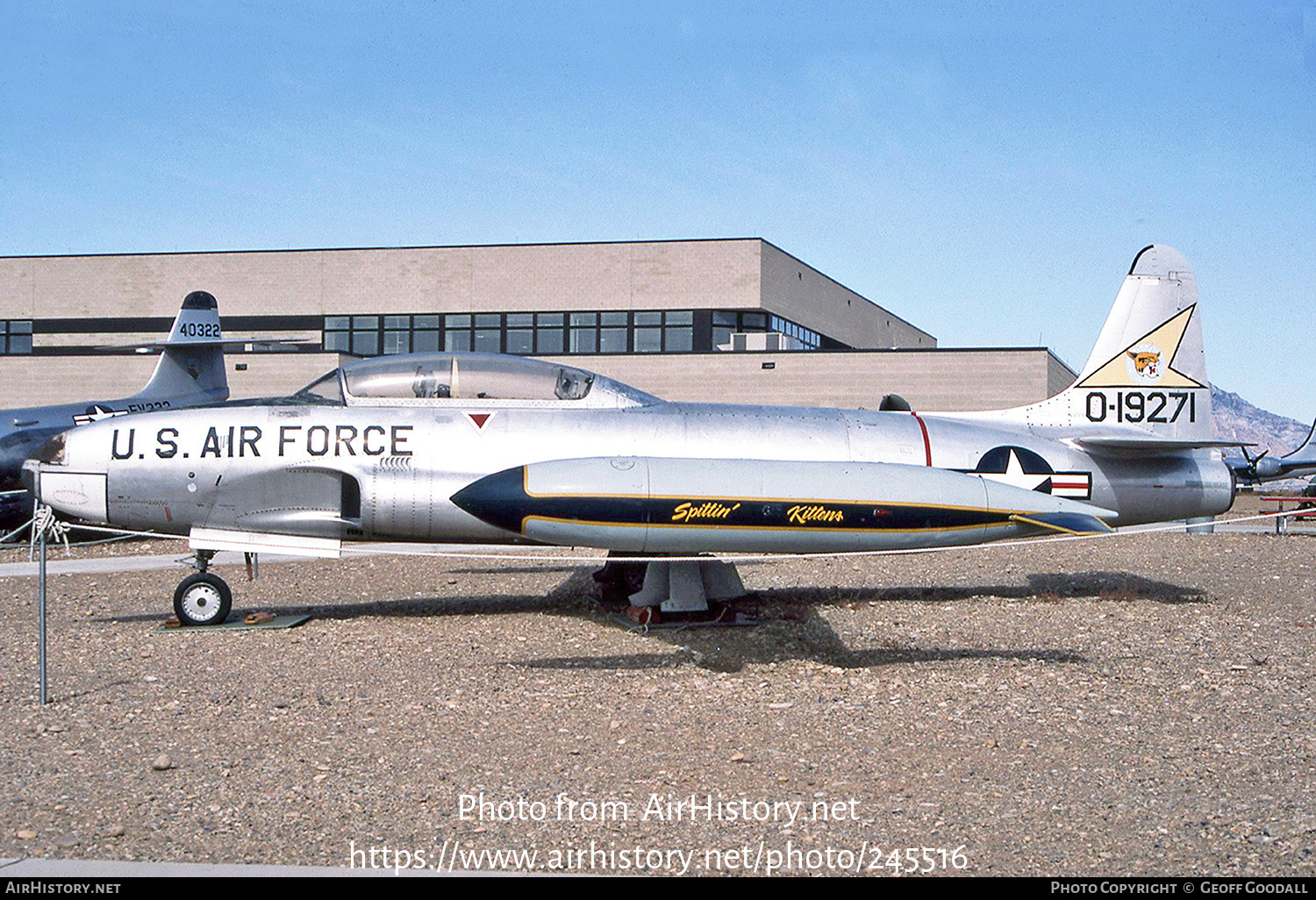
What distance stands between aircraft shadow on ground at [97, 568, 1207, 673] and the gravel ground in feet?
0.20

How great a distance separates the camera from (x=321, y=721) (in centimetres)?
754

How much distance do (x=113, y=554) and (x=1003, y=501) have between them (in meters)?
15.3

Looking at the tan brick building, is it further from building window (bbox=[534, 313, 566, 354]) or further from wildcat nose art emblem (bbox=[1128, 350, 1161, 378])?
wildcat nose art emblem (bbox=[1128, 350, 1161, 378])

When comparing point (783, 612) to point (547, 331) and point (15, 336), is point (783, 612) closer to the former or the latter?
point (547, 331)

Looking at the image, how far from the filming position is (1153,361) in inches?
522

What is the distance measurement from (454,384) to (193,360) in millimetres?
14811

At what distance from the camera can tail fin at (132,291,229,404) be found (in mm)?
23359

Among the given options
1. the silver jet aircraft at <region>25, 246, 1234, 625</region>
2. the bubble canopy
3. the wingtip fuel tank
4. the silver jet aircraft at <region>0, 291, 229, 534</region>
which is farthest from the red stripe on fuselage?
the silver jet aircraft at <region>0, 291, 229, 534</region>

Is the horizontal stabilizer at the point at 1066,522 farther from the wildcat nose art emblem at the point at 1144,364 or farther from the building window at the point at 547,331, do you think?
the building window at the point at 547,331

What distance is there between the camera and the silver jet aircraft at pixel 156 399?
2109 cm

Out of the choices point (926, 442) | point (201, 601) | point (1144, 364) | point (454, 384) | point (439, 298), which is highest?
point (439, 298)

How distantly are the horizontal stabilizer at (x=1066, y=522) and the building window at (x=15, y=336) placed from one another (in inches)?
1766

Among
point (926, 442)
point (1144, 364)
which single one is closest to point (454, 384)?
point (926, 442)
